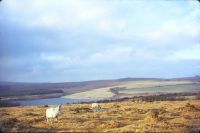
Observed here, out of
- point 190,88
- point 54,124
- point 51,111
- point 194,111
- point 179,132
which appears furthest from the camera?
point 190,88

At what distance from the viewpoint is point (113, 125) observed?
24000mm

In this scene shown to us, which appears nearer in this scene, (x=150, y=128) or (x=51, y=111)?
(x=150, y=128)

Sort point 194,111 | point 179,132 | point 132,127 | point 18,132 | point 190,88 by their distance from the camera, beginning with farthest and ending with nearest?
1. point 190,88
2. point 194,111
3. point 132,127
4. point 179,132
5. point 18,132

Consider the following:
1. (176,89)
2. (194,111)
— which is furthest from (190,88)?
(194,111)

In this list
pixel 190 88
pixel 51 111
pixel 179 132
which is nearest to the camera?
pixel 179 132

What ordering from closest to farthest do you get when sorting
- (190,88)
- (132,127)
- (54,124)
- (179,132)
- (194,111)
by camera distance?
(179,132) → (132,127) → (54,124) → (194,111) → (190,88)

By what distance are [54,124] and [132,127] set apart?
5176 millimetres

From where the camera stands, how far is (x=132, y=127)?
23.1m

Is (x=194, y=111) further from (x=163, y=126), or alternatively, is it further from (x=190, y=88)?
(x=190, y=88)

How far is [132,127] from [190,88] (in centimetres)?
6889

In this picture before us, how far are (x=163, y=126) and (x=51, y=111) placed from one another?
26.1 feet

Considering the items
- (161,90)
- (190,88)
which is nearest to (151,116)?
(190,88)

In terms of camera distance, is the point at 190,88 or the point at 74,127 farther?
the point at 190,88

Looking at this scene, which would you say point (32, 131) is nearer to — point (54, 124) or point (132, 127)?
point (54, 124)
